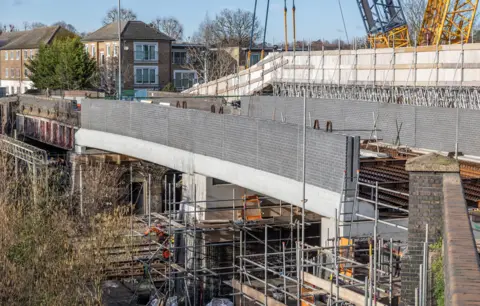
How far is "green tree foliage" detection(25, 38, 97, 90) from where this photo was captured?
222ft

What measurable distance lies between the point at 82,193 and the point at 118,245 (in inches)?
228

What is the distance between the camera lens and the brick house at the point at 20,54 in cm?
9544

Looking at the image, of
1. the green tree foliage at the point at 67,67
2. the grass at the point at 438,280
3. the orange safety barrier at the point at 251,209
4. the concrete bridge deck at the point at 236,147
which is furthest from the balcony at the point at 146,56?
the grass at the point at 438,280

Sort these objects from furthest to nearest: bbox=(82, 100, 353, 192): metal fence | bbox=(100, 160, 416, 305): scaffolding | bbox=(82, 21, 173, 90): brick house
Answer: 1. bbox=(82, 21, 173, 90): brick house
2. bbox=(100, 160, 416, 305): scaffolding
3. bbox=(82, 100, 353, 192): metal fence

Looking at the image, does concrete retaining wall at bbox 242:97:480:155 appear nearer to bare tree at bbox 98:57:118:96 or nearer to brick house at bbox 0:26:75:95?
bare tree at bbox 98:57:118:96

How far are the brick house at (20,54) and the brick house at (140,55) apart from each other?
1310 cm

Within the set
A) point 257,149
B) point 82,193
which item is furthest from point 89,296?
point 82,193

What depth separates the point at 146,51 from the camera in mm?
81625

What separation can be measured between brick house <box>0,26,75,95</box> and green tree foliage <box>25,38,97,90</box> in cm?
1963

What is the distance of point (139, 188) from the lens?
34781mm

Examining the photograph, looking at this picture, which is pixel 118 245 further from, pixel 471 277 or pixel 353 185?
pixel 471 277

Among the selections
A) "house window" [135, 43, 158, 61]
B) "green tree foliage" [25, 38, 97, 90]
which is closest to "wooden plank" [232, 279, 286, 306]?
"green tree foliage" [25, 38, 97, 90]

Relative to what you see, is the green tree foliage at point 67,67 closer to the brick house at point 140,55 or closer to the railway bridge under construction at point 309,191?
the brick house at point 140,55

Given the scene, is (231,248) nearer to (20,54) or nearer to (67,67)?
(67,67)
